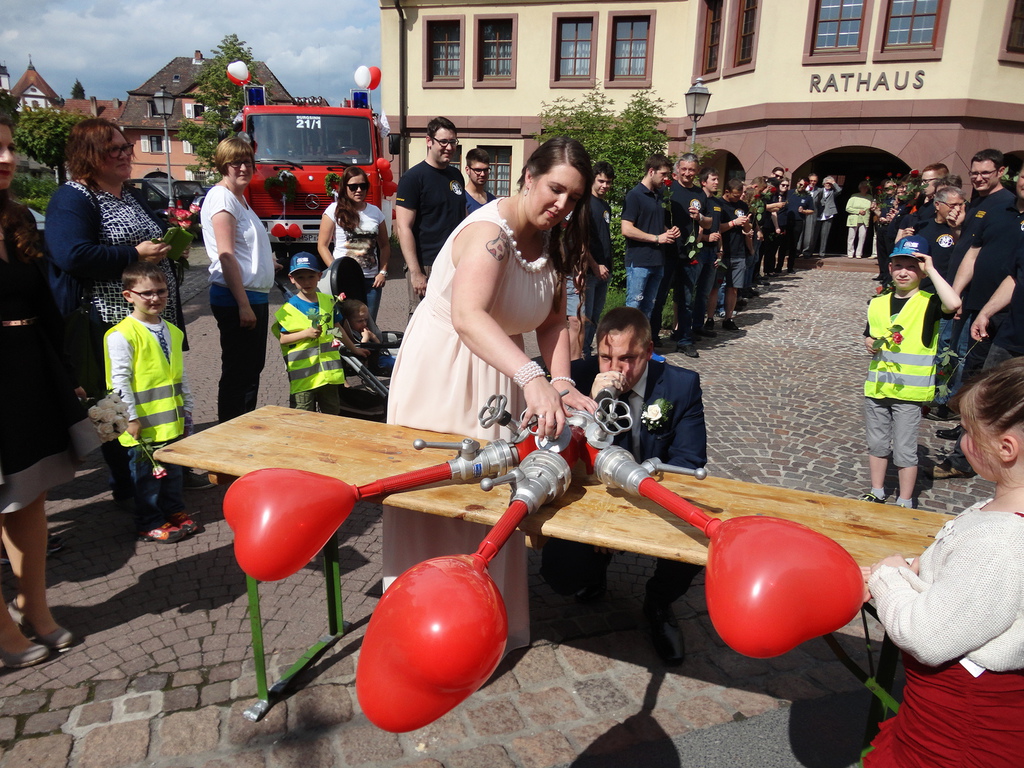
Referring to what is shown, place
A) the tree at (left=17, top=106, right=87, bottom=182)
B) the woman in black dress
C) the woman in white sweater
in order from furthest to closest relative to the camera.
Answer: the tree at (left=17, top=106, right=87, bottom=182), the woman in black dress, the woman in white sweater

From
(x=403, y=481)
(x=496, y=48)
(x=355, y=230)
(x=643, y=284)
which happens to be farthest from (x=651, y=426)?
(x=496, y=48)

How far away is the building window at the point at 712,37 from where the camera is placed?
18875 mm

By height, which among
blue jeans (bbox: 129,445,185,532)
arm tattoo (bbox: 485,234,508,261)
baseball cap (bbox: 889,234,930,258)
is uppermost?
arm tattoo (bbox: 485,234,508,261)

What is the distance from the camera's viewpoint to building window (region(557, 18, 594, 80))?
20781 mm

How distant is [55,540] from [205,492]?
873 millimetres

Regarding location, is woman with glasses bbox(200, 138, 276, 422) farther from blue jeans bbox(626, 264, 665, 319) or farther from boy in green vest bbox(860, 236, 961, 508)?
blue jeans bbox(626, 264, 665, 319)

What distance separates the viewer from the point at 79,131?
354cm

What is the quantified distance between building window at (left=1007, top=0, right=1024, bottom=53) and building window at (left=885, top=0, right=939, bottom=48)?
150 cm

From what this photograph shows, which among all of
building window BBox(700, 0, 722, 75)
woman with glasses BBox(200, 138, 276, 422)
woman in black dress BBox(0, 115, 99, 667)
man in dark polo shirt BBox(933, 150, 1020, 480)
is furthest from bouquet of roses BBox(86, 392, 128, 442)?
building window BBox(700, 0, 722, 75)

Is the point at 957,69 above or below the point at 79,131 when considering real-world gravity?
above

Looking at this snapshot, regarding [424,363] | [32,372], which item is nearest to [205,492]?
[32,372]

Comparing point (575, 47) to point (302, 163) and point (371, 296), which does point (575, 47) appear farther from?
point (371, 296)

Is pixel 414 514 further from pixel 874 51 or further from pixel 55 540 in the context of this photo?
pixel 874 51

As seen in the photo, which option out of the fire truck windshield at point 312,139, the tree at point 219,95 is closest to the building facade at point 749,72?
the tree at point 219,95
